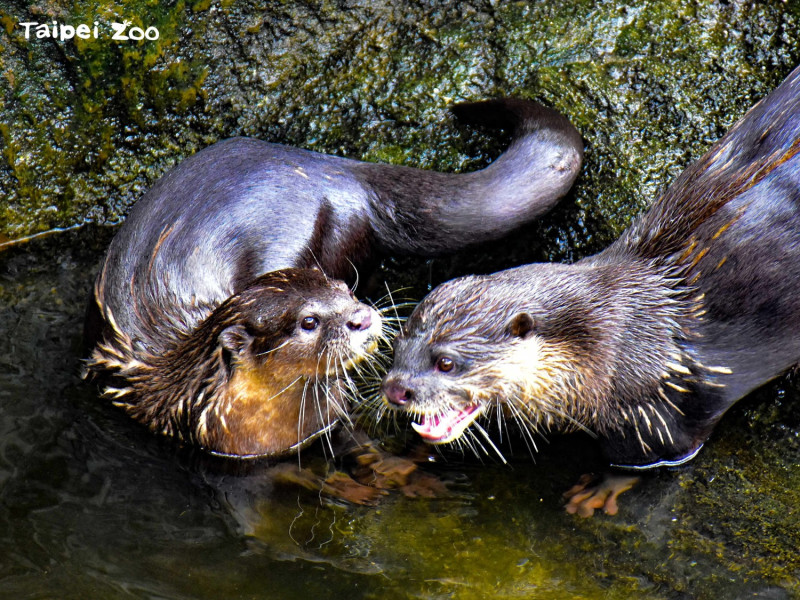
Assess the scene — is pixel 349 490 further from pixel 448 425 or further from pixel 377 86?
pixel 377 86

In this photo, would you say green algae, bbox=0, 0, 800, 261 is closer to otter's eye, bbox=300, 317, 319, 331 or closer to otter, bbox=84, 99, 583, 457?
otter, bbox=84, 99, 583, 457

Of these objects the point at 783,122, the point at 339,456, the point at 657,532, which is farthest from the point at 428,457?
the point at 783,122

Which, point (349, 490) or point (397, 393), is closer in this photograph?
point (397, 393)

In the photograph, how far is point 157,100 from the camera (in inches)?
155

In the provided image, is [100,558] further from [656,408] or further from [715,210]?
[715,210]

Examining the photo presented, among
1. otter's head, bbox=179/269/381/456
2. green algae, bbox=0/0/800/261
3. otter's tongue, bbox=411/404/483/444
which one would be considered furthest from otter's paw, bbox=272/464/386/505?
green algae, bbox=0/0/800/261

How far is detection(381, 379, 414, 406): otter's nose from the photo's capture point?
105 inches

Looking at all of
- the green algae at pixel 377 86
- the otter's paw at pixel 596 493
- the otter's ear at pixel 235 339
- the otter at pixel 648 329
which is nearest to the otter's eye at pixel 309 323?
the otter's ear at pixel 235 339

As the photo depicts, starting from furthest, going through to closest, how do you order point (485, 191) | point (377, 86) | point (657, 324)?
point (377, 86) < point (485, 191) < point (657, 324)

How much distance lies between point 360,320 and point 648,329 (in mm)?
827

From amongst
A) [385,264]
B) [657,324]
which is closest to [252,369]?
[385,264]

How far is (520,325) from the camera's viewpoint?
268 cm

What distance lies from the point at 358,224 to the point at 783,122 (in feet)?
4.60

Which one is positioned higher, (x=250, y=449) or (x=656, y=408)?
(x=656, y=408)
